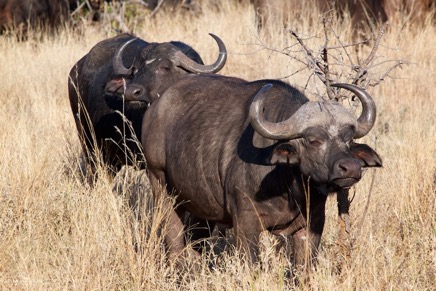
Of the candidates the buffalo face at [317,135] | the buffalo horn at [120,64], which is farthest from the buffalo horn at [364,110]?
the buffalo horn at [120,64]

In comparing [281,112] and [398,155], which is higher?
[281,112]

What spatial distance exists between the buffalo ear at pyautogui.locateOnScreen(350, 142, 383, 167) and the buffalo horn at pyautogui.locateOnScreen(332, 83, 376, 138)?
0.08 m

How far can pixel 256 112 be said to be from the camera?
15.9 feet

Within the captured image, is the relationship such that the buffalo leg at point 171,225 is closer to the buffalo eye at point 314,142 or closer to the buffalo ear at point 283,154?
the buffalo ear at point 283,154

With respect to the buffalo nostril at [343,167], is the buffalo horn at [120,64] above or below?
below

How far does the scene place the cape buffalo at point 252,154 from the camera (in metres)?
4.82

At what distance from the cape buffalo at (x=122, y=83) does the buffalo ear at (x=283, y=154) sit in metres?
2.57

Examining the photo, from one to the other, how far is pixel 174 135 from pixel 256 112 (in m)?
1.21

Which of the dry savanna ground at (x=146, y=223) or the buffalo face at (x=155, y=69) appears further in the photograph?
the buffalo face at (x=155, y=69)

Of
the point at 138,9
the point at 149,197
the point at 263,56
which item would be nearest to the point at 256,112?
the point at 149,197

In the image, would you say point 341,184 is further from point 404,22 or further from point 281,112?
point 404,22

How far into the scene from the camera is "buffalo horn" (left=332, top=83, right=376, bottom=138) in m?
4.91

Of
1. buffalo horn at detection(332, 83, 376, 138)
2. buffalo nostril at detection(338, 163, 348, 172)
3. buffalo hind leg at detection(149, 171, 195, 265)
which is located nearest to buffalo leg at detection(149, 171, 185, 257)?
buffalo hind leg at detection(149, 171, 195, 265)

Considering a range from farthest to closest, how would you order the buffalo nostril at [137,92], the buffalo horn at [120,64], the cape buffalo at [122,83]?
the buffalo horn at [120,64] < the cape buffalo at [122,83] < the buffalo nostril at [137,92]
